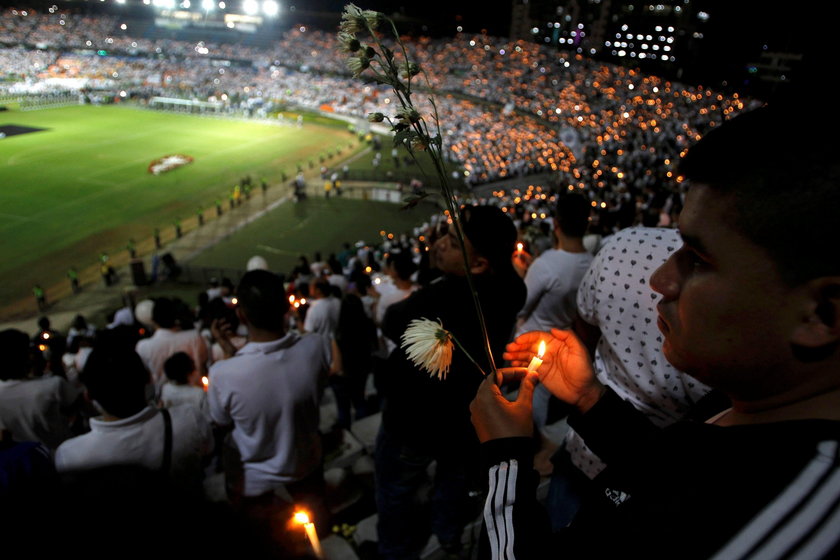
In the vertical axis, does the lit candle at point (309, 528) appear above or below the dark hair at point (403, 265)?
above

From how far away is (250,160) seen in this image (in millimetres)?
35344

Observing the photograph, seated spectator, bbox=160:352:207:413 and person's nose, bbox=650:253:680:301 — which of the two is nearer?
person's nose, bbox=650:253:680:301

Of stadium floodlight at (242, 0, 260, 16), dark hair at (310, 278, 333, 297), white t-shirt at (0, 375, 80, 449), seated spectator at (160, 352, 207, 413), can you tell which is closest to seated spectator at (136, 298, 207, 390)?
seated spectator at (160, 352, 207, 413)

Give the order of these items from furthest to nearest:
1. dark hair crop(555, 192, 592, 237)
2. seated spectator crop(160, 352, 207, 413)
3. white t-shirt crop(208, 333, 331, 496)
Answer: seated spectator crop(160, 352, 207, 413) → dark hair crop(555, 192, 592, 237) → white t-shirt crop(208, 333, 331, 496)

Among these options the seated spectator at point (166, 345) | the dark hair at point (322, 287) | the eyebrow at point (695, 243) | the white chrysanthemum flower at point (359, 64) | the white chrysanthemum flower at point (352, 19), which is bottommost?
the seated spectator at point (166, 345)

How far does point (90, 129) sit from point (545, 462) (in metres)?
51.1

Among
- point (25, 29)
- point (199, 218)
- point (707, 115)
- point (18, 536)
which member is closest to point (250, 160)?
point (199, 218)

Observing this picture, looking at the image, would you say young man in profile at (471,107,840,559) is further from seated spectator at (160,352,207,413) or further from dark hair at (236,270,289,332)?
seated spectator at (160,352,207,413)

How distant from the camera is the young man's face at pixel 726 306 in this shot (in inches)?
40.5

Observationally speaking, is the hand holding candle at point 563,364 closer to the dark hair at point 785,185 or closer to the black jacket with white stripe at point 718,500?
the black jacket with white stripe at point 718,500

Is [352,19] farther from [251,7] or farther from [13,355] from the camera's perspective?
[251,7]

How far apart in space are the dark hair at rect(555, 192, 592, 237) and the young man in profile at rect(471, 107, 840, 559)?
2829 millimetres

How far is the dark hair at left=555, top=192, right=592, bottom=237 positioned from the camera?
398 cm

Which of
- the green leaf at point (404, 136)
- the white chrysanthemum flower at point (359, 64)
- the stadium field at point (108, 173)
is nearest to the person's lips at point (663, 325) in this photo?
the green leaf at point (404, 136)
